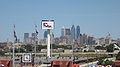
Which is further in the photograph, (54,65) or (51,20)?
(51,20)

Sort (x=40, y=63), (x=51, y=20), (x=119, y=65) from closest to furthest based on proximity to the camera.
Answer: (x=119, y=65), (x=40, y=63), (x=51, y=20)

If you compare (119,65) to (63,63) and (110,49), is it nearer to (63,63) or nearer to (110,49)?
(63,63)

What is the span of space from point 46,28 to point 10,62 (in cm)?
3896

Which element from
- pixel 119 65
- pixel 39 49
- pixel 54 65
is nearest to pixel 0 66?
pixel 54 65

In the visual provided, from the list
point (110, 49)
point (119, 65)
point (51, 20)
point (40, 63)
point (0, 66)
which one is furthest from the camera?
point (110, 49)

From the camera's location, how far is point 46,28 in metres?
86.8

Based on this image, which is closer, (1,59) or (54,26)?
(1,59)

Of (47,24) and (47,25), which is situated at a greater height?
(47,24)

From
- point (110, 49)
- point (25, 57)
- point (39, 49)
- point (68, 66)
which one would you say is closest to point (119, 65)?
point (68, 66)

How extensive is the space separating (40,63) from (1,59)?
29.8m

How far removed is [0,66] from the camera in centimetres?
4712

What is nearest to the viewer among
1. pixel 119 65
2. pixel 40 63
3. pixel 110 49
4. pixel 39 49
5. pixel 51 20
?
pixel 119 65

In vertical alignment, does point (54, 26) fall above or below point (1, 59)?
above

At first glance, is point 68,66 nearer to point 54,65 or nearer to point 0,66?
point 54,65
